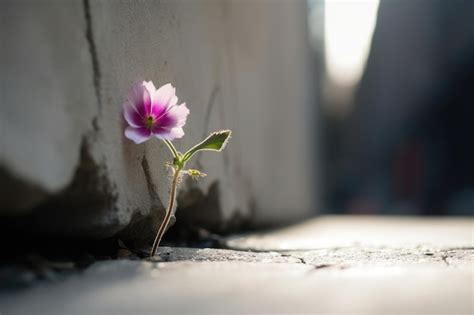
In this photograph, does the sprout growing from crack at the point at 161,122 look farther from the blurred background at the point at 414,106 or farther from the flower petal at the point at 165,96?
the blurred background at the point at 414,106

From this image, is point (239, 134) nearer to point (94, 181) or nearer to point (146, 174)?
point (146, 174)

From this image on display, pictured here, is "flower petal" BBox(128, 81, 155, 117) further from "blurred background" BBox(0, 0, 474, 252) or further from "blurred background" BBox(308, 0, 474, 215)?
"blurred background" BBox(308, 0, 474, 215)

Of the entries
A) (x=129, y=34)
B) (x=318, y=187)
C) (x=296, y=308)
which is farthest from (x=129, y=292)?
(x=318, y=187)

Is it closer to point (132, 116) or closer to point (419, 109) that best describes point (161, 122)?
point (132, 116)

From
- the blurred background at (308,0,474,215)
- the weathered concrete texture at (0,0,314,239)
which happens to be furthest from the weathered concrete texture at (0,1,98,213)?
the blurred background at (308,0,474,215)

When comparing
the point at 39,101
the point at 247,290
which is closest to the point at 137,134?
the point at 39,101
